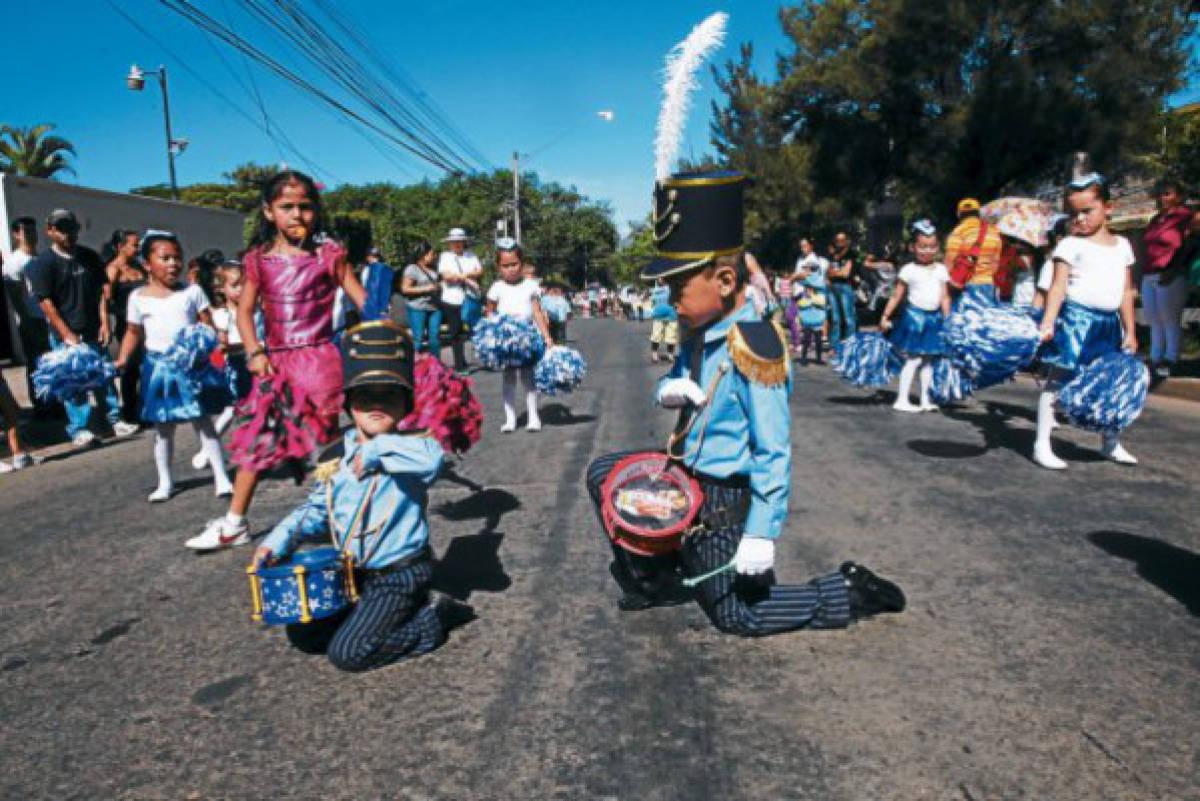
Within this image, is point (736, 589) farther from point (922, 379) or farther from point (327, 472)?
point (922, 379)

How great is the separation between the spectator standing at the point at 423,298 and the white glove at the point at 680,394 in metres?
9.39

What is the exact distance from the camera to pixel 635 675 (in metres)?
3.18

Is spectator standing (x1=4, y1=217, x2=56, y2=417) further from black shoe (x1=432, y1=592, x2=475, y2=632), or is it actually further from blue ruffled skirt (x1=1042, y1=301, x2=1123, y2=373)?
blue ruffled skirt (x1=1042, y1=301, x2=1123, y2=373)

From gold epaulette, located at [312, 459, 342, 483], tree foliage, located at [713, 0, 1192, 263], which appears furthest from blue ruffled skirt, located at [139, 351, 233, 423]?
tree foliage, located at [713, 0, 1192, 263]

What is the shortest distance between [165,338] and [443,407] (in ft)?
9.65

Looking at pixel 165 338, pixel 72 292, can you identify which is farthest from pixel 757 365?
pixel 72 292

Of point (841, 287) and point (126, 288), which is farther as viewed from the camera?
point (841, 287)

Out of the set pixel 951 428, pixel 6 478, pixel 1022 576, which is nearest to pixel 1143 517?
pixel 1022 576

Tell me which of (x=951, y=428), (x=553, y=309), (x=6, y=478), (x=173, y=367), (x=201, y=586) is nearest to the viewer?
(x=201, y=586)

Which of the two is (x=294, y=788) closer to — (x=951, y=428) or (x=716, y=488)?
(x=716, y=488)

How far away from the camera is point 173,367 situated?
19.4ft

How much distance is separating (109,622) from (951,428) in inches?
281

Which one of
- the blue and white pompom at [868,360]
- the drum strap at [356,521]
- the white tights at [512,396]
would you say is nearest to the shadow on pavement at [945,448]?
the blue and white pompom at [868,360]

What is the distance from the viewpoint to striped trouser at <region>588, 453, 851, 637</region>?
10.7 feet
